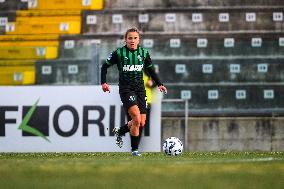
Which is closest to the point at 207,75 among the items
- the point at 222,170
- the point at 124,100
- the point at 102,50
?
the point at 102,50

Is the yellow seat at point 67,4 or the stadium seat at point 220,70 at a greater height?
the yellow seat at point 67,4

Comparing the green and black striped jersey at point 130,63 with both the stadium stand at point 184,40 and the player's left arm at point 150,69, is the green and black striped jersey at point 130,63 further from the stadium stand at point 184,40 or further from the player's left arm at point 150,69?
the stadium stand at point 184,40

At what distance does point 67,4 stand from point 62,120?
18.8 ft

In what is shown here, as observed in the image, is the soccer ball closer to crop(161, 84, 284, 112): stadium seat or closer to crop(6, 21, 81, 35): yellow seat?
crop(161, 84, 284, 112): stadium seat

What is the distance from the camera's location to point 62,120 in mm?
11055

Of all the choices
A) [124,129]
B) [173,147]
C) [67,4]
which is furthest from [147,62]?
[67,4]

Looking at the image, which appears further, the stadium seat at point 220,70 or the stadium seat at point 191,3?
the stadium seat at point 191,3

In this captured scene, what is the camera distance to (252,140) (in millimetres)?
14062

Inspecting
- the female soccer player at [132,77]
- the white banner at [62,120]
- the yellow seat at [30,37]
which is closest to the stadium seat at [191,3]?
the yellow seat at [30,37]

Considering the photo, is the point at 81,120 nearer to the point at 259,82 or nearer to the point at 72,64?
the point at 72,64

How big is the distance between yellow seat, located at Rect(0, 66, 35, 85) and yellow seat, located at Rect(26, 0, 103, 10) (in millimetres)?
1915

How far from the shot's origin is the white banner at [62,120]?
36.1 ft

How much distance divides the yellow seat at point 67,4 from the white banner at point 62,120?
5.26 m

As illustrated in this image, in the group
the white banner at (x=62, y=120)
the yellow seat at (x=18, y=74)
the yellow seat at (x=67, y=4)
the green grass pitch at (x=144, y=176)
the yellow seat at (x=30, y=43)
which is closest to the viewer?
→ the green grass pitch at (x=144, y=176)
